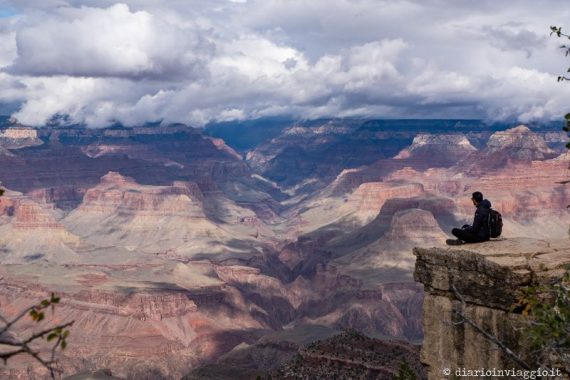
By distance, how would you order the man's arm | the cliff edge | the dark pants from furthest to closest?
the dark pants
the man's arm
the cliff edge

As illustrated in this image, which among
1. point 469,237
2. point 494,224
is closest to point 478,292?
point 469,237

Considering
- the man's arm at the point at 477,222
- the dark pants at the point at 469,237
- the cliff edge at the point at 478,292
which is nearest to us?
the cliff edge at the point at 478,292

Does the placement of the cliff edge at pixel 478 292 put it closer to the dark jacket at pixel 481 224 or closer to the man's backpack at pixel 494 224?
the dark jacket at pixel 481 224

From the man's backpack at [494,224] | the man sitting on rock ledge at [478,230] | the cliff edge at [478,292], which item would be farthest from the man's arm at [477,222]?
the cliff edge at [478,292]

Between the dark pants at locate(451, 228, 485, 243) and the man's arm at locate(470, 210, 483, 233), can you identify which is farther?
the dark pants at locate(451, 228, 485, 243)

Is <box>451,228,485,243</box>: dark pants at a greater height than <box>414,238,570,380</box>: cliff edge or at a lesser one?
greater

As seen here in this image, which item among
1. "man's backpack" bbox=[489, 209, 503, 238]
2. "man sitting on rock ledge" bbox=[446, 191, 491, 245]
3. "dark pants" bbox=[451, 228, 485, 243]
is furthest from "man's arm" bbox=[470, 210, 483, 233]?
"man's backpack" bbox=[489, 209, 503, 238]

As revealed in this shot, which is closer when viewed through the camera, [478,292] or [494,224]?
[478,292]

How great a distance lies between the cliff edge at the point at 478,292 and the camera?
15.5 m

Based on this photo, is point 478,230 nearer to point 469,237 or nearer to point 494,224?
point 469,237

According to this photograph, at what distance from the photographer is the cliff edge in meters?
15.5

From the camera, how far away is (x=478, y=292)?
16.2 metres

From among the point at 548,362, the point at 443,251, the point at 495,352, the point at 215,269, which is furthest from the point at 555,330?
the point at 215,269

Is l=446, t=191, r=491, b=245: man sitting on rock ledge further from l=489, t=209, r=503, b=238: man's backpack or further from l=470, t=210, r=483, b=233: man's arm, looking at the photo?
l=489, t=209, r=503, b=238: man's backpack
